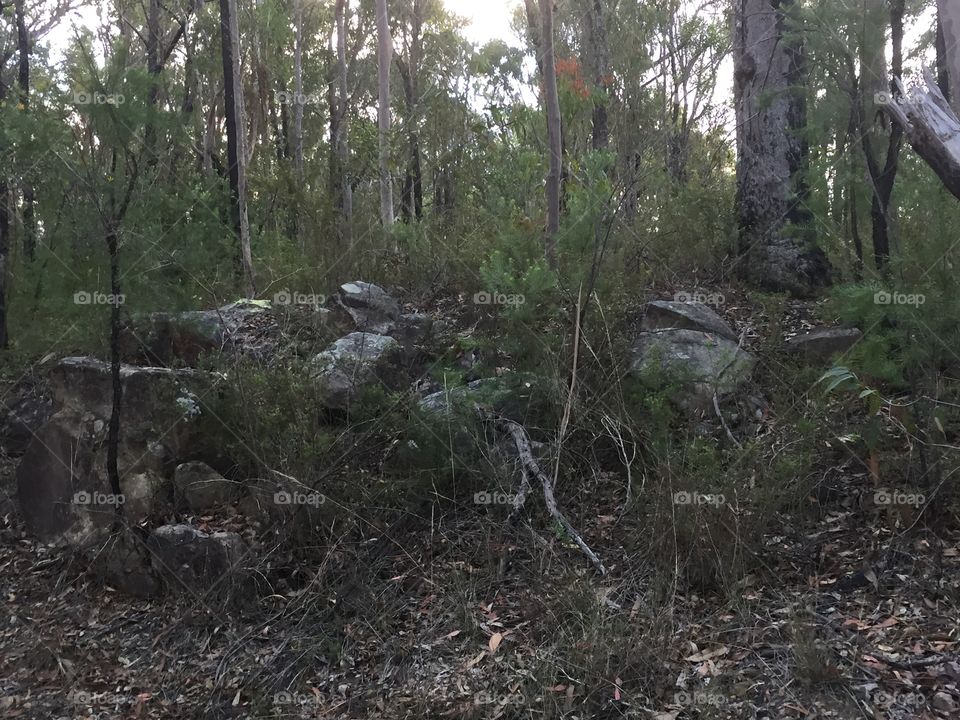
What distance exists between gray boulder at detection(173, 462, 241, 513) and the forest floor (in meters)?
0.25

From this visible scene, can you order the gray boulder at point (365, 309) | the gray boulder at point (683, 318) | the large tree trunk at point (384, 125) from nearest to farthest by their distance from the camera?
1. the gray boulder at point (683, 318)
2. the gray boulder at point (365, 309)
3. the large tree trunk at point (384, 125)

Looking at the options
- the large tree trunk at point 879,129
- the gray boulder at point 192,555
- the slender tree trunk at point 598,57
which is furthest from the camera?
the slender tree trunk at point 598,57

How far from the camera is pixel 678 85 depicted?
15.9 meters

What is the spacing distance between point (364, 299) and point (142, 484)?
2467 mm

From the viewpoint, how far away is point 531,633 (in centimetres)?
419

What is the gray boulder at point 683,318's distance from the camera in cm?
636

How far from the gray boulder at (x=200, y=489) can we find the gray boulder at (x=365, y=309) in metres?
1.81

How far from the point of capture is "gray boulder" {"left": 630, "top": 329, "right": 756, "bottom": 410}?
18.0ft

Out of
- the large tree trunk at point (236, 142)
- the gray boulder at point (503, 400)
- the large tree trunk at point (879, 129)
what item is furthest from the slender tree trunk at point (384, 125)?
the large tree trunk at point (879, 129)

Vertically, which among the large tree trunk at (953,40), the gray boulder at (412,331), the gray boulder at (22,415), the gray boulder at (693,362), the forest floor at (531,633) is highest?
the large tree trunk at (953,40)

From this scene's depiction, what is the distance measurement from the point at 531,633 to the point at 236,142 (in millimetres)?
7803

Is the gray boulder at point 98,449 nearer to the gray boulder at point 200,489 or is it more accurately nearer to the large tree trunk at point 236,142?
the gray boulder at point 200,489

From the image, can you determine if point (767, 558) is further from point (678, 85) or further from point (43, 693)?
point (678, 85)

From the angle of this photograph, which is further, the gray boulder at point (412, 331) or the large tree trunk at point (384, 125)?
the large tree trunk at point (384, 125)
